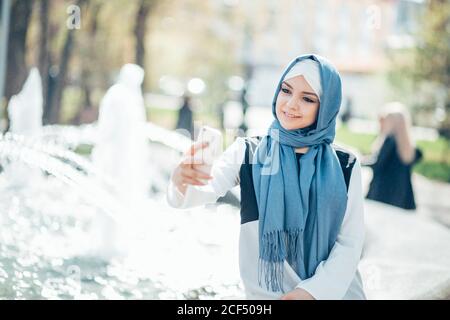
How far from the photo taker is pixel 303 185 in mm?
1927

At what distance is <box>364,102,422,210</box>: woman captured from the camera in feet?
16.6

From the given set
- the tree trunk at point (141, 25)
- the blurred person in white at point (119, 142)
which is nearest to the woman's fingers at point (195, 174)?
the blurred person in white at point (119, 142)

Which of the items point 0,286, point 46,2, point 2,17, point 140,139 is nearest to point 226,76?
point 46,2

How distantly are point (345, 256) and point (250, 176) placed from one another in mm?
386

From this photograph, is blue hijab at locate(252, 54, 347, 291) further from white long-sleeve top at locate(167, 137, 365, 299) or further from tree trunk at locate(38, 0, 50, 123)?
tree trunk at locate(38, 0, 50, 123)

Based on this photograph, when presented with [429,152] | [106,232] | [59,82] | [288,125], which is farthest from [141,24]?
[288,125]

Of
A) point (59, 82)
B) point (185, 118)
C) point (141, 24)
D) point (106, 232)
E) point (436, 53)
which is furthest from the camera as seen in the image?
point (141, 24)

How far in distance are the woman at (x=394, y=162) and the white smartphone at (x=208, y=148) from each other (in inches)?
140

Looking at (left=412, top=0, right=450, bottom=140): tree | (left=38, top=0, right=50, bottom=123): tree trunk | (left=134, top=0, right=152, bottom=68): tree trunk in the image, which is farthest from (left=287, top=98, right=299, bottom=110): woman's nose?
(left=134, top=0, right=152, bottom=68): tree trunk

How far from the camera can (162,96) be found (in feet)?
40.4

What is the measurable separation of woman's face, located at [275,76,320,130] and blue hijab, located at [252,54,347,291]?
2cm

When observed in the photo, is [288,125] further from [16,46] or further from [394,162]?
[16,46]

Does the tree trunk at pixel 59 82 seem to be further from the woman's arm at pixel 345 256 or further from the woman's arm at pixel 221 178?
the woman's arm at pixel 345 256
